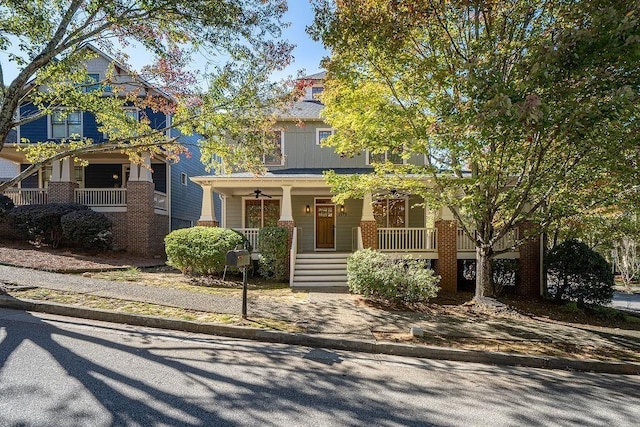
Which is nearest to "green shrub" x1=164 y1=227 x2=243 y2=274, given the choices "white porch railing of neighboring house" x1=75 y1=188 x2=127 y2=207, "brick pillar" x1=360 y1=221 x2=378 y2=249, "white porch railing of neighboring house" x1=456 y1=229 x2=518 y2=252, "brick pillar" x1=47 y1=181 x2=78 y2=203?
"brick pillar" x1=360 y1=221 x2=378 y2=249

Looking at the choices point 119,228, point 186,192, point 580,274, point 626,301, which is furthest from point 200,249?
point 626,301

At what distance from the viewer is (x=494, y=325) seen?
23.4 ft

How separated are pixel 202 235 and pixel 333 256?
4275 mm

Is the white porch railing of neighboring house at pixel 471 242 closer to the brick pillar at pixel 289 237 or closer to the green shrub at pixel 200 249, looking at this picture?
the brick pillar at pixel 289 237

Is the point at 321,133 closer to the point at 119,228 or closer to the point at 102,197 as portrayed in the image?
the point at 119,228

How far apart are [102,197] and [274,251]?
28.9 ft

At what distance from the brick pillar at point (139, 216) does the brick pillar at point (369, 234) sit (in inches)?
350

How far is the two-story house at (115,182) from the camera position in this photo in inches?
579

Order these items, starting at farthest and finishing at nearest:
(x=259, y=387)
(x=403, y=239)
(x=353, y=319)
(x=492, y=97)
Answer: (x=403, y=239)
(x=353, y=319)
(x=492, y=97)
(x=259, y=387)

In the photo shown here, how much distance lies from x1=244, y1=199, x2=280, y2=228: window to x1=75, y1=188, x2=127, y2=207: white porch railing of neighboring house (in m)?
5.17

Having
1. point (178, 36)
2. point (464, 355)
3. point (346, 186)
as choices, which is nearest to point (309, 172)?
point (346, 186)

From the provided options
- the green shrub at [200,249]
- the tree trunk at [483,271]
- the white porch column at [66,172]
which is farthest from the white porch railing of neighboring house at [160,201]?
the tree trunk at [483,271]

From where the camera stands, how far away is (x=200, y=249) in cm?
1030

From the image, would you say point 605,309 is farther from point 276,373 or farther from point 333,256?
point 276,373
